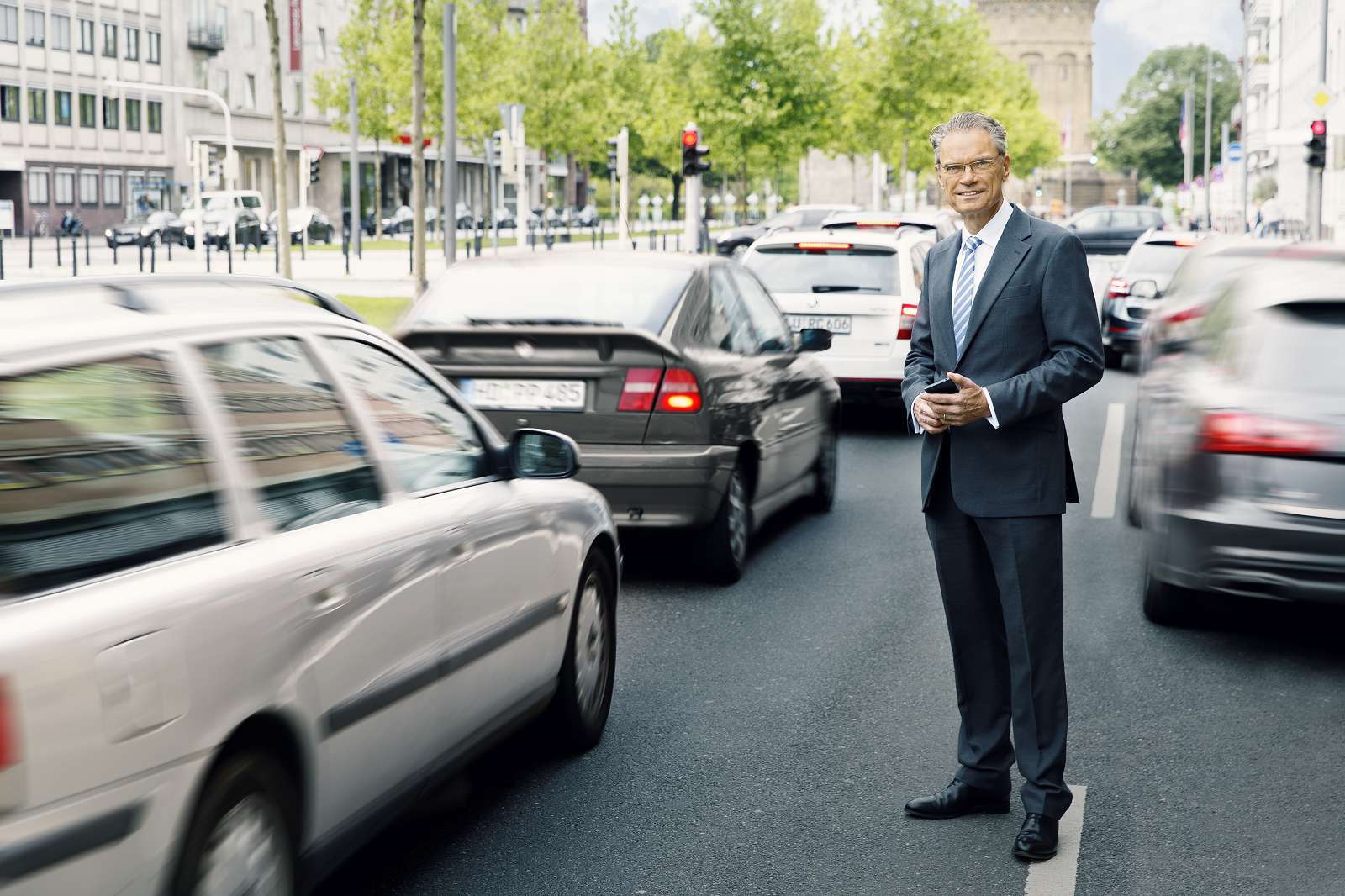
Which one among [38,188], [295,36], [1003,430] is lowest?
[1003,430]

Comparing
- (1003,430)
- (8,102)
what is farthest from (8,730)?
(8,102)

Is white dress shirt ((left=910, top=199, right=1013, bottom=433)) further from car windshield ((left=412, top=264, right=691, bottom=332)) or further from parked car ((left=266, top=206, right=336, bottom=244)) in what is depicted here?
parked car ((left=266, top=206, right=336, bottom=244))

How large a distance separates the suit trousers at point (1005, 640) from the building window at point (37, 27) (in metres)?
67.2

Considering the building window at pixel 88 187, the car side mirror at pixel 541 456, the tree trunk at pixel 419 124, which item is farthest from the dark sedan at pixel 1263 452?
the building window at pixel 88 187

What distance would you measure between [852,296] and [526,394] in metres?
6.44

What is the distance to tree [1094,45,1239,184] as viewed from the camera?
14938cm

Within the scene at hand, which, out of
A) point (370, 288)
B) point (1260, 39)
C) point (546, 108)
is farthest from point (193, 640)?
point (1260, 39)

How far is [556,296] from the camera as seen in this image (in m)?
8.12

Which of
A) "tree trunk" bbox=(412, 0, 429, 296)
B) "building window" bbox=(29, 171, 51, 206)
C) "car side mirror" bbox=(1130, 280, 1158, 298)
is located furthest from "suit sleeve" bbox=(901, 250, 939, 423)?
"building window" bbox=(29, 171, 51, 206)

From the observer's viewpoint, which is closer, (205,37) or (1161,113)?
(205,37)

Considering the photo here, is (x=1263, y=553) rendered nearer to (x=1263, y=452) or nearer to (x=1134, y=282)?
(x=1263, y=452)

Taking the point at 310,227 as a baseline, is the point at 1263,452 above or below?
below

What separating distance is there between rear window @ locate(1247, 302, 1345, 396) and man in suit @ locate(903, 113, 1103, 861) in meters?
2.32

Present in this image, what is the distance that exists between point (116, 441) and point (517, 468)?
1838mm
